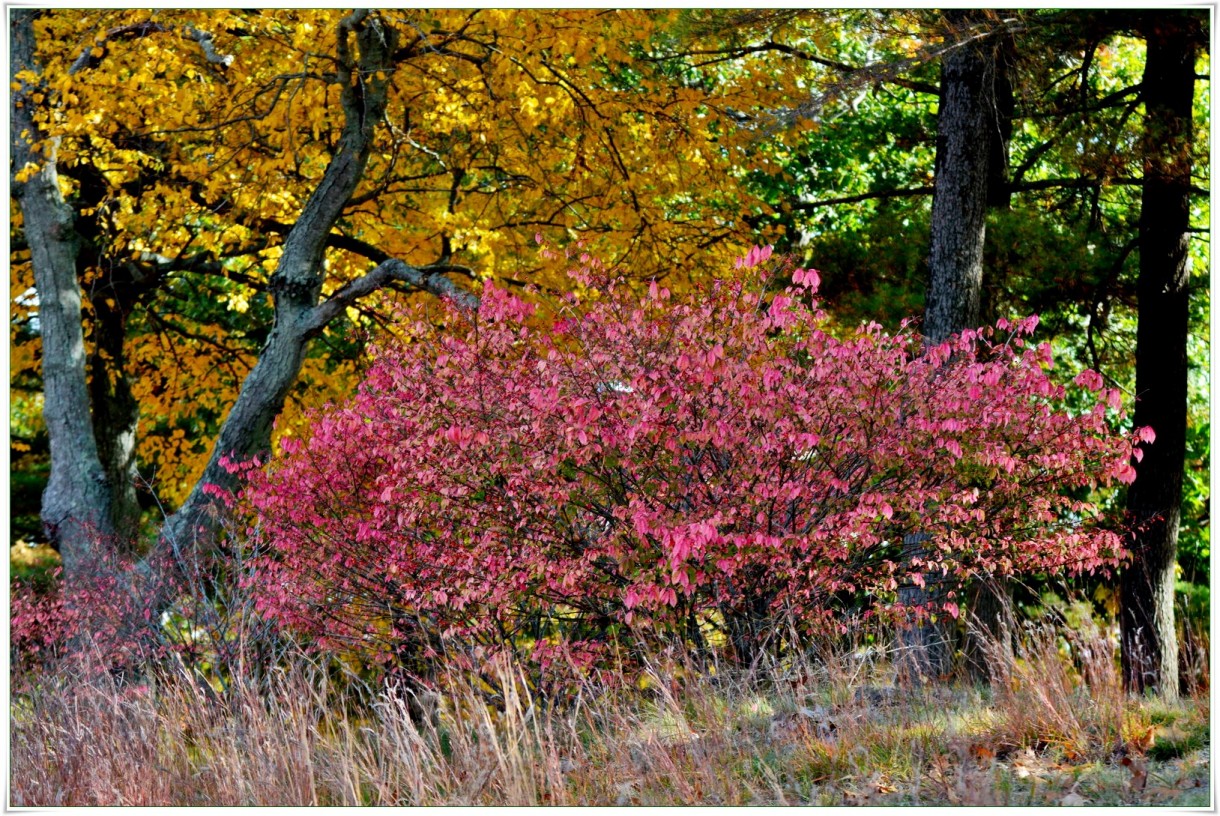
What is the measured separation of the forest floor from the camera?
3.65 metres

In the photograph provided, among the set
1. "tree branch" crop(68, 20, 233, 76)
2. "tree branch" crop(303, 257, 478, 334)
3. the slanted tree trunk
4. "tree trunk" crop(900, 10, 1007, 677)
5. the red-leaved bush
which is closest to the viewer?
the red-leaved bush

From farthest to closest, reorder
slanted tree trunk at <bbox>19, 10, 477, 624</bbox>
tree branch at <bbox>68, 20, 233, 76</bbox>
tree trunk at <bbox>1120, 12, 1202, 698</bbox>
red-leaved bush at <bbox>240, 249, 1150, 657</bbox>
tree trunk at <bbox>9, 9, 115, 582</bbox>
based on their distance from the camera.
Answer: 1. tree trunk at <bbox>9, 9, 115, 582</bbox>
2. tree branch at <bbox>68, 20, 233, 76</bbox>
3. slanted tree trunk at <bbox>19, 10, 477, 624</bbox>
4. tree trunk at <bbox>1120, 12, 1202, 698</bbox>
5. red-leaved bush at <bbox>240, 249, 1150, 657</bbox>

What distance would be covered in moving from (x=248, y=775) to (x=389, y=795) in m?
0.58

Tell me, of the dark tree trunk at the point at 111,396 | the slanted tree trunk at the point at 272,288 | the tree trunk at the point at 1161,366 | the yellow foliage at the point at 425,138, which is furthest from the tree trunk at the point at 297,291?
the tree trunk at the point at 1161,366

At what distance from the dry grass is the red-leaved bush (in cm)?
50

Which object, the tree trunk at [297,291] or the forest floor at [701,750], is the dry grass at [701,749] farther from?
the tree trunk at [297,291]

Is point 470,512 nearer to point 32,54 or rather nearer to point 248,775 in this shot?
point 248,775

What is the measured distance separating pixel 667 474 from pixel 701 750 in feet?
4.07

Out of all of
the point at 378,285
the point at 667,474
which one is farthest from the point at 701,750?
the point at 378,285

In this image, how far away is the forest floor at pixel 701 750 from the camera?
3.65 metres

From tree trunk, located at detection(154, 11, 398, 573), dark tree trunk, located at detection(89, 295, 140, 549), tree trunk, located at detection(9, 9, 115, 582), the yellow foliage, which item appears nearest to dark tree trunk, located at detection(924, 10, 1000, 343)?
the yellow foliage

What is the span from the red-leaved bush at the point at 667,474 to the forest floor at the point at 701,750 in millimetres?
501

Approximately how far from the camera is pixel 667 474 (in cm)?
482

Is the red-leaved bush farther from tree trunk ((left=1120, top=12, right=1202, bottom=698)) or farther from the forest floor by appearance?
tree trunk ((left=1120, top=12, right=1202, bottom=698))
